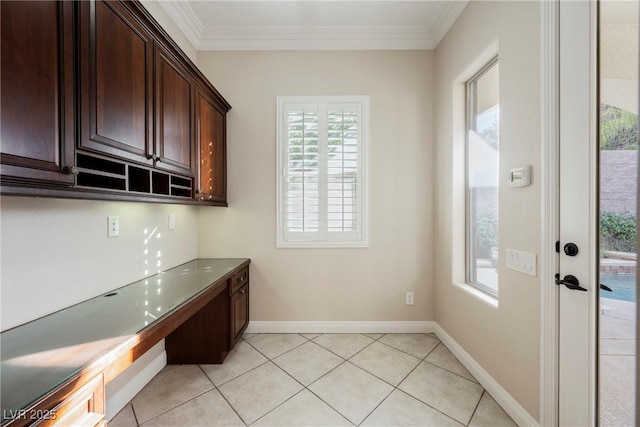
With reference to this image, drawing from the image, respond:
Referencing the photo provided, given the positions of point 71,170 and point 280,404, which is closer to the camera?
point 71,170

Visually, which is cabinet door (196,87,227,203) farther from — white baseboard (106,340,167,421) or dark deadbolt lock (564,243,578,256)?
dark deadbolt lock (564,243,578,256)

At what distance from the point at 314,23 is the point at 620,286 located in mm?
2997

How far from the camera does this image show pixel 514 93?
155cm

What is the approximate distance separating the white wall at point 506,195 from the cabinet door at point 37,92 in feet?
7.52

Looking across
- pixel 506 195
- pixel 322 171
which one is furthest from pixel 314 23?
pixel 506 195

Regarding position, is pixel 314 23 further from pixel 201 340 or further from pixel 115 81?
pixel 201 340

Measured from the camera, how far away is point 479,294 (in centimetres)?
194

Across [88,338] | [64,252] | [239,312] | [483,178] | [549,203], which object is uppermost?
[483,178]

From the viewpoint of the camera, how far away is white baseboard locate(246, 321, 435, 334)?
2.61m

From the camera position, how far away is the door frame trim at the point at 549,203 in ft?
4.23

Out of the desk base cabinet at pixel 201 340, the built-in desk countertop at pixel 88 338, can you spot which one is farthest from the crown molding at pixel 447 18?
the desk base cabinet at pixel 201 340

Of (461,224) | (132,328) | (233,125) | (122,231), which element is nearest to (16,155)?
(132,328)

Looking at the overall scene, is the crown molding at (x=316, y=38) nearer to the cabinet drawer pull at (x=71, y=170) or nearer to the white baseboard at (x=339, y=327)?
the cabinet drawer pull at (x=71, y=170)

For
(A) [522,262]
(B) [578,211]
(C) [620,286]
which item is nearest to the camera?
(C) [620,286]
